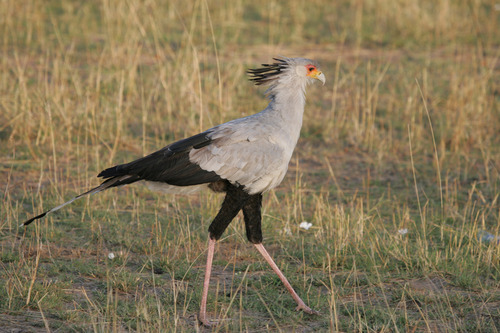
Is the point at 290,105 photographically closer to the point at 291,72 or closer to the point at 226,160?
the point at 291,72

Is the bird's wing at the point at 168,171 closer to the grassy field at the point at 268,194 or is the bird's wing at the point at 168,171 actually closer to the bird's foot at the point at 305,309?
the grassy field at the point at 268,194

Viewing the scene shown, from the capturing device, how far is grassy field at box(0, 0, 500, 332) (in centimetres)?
410

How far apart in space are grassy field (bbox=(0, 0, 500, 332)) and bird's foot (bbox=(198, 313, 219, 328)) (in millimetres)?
58

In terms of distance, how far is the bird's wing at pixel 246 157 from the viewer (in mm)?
4004

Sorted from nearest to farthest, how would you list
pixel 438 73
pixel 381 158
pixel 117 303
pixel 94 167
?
1. pixel 117 303
2. pixel 94 167
3. pixel 381 158
4. pixel 438 73

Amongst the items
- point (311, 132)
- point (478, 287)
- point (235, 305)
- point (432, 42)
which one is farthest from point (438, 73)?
point (235, 305)

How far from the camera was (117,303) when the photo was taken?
3967 mm

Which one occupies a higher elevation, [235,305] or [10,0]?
[10,0]

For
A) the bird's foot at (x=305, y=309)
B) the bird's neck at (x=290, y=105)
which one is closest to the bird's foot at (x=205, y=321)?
the bird's foot at (x=305, y=309)

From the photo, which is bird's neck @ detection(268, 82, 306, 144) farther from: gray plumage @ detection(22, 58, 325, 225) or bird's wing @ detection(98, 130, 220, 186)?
bird's wing @ detection(98, 130, 220, 186)

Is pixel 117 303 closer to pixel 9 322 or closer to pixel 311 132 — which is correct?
pixel 9 322

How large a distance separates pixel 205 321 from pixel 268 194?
8.18 feet

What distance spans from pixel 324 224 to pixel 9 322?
2611mm

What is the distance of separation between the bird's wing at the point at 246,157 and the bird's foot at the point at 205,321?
77 centimetres
